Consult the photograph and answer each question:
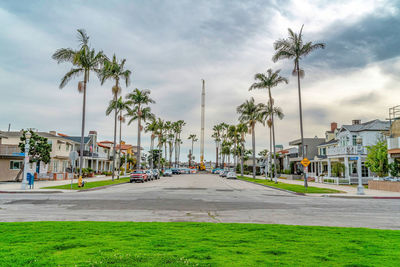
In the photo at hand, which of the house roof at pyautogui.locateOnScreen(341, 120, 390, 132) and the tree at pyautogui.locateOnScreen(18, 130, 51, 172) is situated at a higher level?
the house roof at pyautogui.locateOnScreen(341, 120, 390, 132)

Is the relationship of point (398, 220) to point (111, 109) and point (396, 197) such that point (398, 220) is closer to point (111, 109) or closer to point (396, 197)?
point (396, 197)

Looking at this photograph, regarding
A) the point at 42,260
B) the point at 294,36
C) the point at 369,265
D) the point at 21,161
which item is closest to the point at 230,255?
the point at 369,265

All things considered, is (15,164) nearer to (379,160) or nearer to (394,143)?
(379,160)

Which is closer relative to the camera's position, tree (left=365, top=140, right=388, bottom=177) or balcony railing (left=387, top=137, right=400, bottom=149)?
balcony railing (left=387, top=137, right=400, bottom=149)

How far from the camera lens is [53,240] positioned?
22.1 feet

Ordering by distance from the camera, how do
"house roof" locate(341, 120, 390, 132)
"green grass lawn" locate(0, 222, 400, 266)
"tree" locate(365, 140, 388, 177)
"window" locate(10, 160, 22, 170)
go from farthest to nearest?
1. "house roof" locate(341, 120, 390, 132)
2. "window" locate(10, 160, 22, 170)
3. "tree" locate(365, 140, 388, 177)
4. "green grass lawn" locate(0, 222, 400, 266)

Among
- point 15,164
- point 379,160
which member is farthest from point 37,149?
point 379,160

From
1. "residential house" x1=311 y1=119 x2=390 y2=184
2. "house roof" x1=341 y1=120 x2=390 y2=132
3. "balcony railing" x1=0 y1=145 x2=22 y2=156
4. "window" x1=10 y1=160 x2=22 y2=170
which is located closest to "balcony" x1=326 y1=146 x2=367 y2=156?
"residential house" x1=311 y1=119 x2=390 y2=184

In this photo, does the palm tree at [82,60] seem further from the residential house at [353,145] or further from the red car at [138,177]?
the residential house at [353,145]

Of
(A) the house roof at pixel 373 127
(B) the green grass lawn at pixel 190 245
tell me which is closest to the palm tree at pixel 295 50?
(A) the house roof at pixel 373 127

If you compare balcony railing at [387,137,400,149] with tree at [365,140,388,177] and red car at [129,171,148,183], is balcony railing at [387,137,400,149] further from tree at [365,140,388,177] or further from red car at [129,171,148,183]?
red car at [129,171,148,183]

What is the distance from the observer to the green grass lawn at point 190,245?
5.27m

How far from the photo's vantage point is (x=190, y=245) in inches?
252

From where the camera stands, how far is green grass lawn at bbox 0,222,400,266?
5273 millimetres
